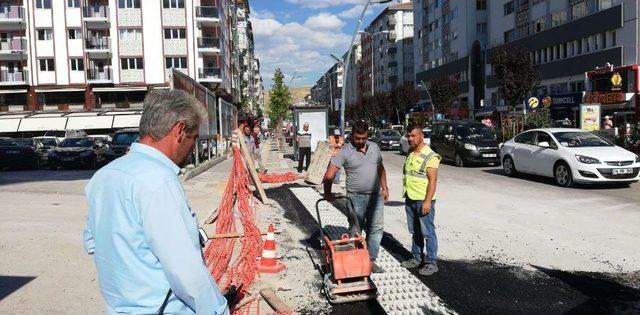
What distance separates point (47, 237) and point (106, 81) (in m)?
47.5

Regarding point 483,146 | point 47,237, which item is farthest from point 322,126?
point 47,237

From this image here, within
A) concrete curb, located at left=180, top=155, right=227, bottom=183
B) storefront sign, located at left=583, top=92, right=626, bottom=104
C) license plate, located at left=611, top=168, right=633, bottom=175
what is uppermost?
storefront sign, located at left=583, top=92, right=626, bottom=104

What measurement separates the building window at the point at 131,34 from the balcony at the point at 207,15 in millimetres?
5943

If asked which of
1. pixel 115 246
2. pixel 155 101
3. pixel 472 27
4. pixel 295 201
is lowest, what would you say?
pixel 295 201

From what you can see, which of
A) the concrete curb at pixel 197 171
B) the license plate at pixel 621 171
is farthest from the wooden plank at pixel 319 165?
the license plate at pixel 621 171

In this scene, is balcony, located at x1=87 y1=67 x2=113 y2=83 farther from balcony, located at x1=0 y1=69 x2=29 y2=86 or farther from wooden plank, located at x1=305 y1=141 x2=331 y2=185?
wooden plank, located at x1=305 y1=141 x2=331 y2=185

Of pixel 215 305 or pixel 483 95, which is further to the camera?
pixel 483 95

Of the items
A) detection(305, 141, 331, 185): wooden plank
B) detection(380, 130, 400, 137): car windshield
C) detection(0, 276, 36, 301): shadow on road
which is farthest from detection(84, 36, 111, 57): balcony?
detection(0, 276, 36, 301): shadow on road

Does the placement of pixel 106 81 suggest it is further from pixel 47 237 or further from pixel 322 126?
pixel 47 237

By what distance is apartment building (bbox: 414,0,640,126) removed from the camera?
36312 mm

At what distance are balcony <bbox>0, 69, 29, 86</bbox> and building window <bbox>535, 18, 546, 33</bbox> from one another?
48617 millimetres

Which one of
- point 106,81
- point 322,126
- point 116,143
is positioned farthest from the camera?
point 106,81

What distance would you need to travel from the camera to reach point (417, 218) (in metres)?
6.00

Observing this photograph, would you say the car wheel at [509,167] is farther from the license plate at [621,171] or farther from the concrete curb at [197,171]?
the concrete curb at [197,171]
